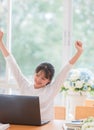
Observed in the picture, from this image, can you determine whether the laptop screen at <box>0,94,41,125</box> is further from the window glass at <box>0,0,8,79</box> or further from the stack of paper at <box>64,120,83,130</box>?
the window glass at <box>0,0,8,79</box>

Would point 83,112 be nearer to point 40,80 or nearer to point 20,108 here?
point 40,80

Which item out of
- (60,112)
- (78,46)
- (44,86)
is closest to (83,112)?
(60,112)

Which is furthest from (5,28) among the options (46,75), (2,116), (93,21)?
(2,116)

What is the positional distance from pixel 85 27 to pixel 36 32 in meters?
0.65

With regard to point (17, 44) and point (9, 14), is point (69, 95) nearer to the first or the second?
point (17, 44)

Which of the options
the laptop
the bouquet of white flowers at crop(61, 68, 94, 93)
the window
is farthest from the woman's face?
the window

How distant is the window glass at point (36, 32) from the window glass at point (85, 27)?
0.20 meters

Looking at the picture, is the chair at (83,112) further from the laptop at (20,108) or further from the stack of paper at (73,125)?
the laptop at (20,108)

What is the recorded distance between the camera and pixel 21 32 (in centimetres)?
394

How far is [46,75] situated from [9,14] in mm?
1628

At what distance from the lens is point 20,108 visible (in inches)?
79.8

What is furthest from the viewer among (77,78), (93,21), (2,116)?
(93,21)

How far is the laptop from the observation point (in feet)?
6.62

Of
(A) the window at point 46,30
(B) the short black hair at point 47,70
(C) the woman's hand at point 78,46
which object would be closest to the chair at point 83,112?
(B) the short black hair at point 47,70
